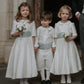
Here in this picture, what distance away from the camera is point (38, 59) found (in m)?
4.90

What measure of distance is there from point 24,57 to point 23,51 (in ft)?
0.39

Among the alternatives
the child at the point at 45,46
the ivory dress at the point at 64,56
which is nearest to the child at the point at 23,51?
the child at the point at 45,46

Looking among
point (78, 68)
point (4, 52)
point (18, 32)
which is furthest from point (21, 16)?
point (4, 52)

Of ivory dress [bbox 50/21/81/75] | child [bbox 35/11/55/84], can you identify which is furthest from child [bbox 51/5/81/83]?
child [bbox 35/11/55/84]

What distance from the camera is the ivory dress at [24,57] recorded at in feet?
15.4

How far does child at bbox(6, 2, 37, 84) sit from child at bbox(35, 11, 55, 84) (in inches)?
6.4

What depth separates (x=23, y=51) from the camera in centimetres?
473

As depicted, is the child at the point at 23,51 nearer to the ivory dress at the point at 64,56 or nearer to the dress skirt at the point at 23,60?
the dress skirt at the point at 23,60

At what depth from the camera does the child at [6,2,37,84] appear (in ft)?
15.4

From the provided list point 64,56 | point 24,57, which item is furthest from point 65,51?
point 24,57

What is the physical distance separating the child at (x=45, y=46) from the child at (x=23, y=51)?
0.16m

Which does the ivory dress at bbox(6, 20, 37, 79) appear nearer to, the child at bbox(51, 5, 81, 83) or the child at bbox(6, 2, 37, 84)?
the child at bbox(6, 2, 37, 84)

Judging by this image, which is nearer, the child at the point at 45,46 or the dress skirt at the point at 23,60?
the dress skirt at the point at 23,60

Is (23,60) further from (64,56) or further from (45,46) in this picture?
(64,56)
